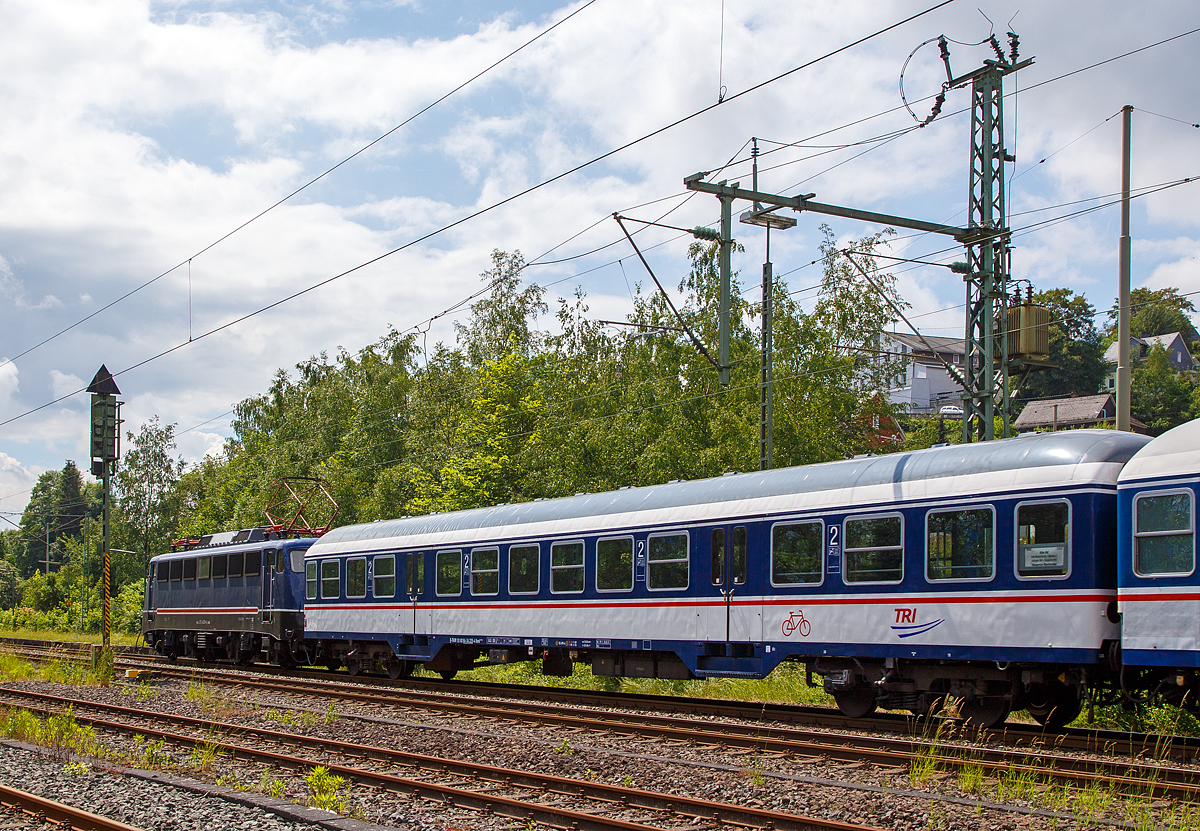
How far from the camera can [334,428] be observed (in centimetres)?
5462

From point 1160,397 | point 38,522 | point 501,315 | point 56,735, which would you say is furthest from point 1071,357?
point 38,522

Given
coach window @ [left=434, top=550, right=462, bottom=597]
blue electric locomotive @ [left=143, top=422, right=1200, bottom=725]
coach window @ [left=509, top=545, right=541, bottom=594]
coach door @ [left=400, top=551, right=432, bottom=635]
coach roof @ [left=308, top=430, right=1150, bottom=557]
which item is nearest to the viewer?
blue electric locomotive @ [left=143, top=422, right=1200, bottom=725]

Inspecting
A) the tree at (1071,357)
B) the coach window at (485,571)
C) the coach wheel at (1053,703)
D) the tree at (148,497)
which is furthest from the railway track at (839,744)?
the tree at (1071,357)

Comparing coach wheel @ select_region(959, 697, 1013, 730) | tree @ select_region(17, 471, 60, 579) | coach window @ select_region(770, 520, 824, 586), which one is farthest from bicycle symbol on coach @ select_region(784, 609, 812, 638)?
tree @ select_region(17, 471, 60, 579)

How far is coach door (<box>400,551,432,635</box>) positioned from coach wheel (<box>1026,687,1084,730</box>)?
12.0 m

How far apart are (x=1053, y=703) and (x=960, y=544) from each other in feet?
6.54

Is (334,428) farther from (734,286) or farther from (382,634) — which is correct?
(382,634)

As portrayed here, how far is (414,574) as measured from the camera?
70.9 feet

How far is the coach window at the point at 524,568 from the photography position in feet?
61.1

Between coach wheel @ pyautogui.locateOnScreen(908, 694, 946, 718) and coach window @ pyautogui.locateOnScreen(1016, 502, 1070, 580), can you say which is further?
coach wheel @ pyautogui.locateOnScreen(908, 694, 946, 718)

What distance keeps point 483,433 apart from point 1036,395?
64.9 metres

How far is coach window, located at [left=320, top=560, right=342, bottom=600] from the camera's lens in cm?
2403

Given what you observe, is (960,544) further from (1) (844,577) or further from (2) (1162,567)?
(2) (1162,567)

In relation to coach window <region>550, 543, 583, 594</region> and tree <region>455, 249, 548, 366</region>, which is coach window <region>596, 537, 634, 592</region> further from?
tree <region>455, 249, 548, 366</region>
